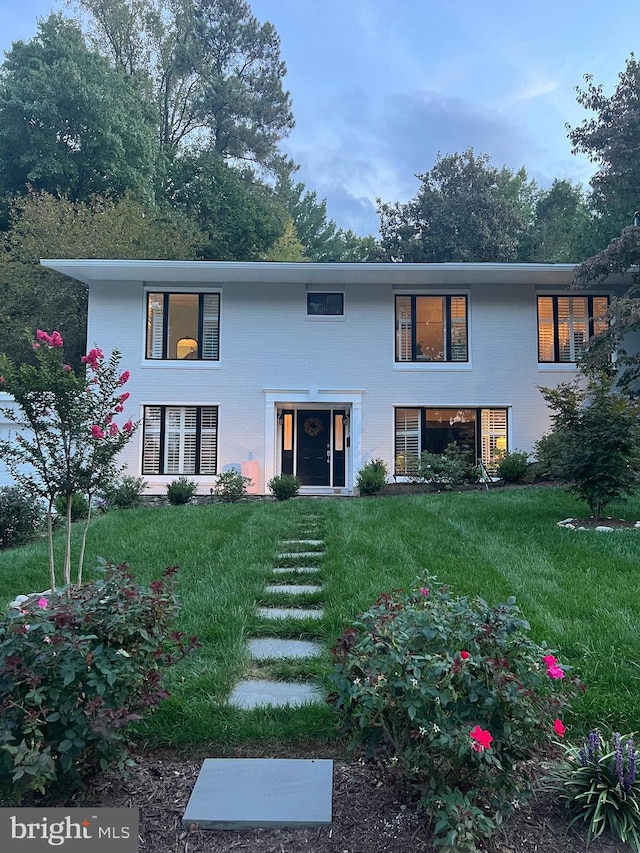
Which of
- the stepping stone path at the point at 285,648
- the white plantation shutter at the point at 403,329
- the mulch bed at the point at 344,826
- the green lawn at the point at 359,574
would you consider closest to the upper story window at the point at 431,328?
Answer: the white plantation shutter at the point at 403,329

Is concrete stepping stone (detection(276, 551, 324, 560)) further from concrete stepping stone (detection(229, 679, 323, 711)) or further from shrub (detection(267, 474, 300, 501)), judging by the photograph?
shrub (detection(267, 474, 300, 501))

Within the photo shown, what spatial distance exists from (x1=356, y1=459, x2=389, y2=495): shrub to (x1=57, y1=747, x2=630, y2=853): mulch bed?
387 inches

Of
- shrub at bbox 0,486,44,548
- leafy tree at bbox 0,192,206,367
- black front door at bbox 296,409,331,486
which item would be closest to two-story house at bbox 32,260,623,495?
black front door at bbox 296,409,331,486

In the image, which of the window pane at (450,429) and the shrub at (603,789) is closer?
the shrub at (603,789)

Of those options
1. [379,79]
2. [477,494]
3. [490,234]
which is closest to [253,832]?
[477,494]

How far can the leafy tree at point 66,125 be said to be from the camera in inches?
859

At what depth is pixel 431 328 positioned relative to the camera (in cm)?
1371

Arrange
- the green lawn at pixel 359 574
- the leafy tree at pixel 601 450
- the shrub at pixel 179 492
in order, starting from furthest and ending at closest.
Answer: the shrub at pixel 179 492 → the leafy tree at pixel 601 450 → the green lawn at pixel 359 574

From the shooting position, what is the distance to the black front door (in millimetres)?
13898

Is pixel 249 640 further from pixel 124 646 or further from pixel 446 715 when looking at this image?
pixel 446 715

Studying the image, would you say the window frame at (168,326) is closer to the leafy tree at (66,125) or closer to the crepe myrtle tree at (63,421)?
the crepe myrtle tree at (63,421)

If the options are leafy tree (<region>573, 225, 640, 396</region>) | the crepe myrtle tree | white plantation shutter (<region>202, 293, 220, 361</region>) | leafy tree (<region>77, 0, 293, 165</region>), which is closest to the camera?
the crepe myrtle tree

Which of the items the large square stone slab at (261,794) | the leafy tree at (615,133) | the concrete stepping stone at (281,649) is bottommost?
the large square stone slab at (261,794)

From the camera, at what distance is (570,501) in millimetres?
9094
